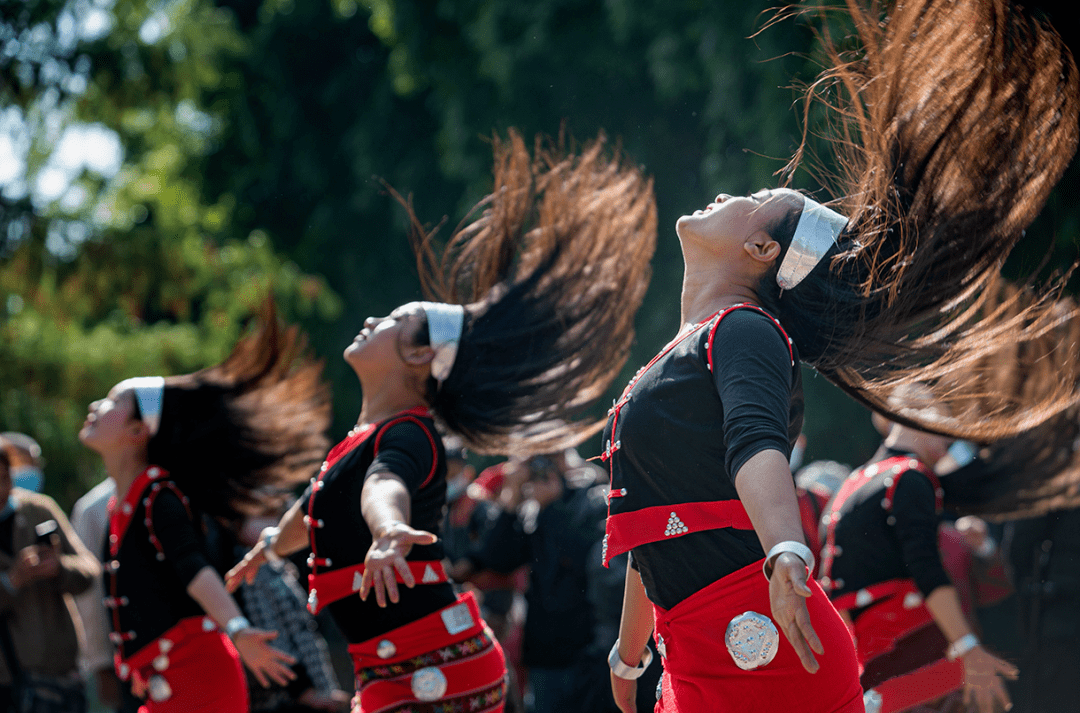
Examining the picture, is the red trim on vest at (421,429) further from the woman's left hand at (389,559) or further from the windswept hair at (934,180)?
the windswept hair at (934,180)

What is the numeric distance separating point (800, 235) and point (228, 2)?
14.4 meters

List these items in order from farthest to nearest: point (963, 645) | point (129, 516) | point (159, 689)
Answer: point (129, 516) → point (159, 689) → point (963, 645)

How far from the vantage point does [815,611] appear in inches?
87.6

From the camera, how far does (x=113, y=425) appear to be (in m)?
4.37

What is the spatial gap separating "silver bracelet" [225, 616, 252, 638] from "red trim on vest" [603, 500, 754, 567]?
1.69 m

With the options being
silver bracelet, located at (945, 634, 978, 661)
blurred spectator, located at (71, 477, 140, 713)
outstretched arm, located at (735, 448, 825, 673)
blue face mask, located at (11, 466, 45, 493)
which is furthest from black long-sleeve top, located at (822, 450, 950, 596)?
blue face mask, located at (11, 466, 45, 493)

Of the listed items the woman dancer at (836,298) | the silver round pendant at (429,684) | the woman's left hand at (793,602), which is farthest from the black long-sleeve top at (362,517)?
the woman's left hand at (793,602)

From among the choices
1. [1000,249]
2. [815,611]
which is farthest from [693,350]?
[1000,249]

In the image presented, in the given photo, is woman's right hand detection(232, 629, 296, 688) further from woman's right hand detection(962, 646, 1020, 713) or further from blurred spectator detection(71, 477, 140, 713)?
blurred spectator detection(71, 477, 140, 713)

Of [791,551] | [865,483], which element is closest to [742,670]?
[791,551]

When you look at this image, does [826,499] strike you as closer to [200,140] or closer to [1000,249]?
[1000,249]

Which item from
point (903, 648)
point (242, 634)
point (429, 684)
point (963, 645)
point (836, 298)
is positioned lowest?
point (903, 648)

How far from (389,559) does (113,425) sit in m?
2.27

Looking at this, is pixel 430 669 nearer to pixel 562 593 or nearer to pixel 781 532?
pixel 781 532
